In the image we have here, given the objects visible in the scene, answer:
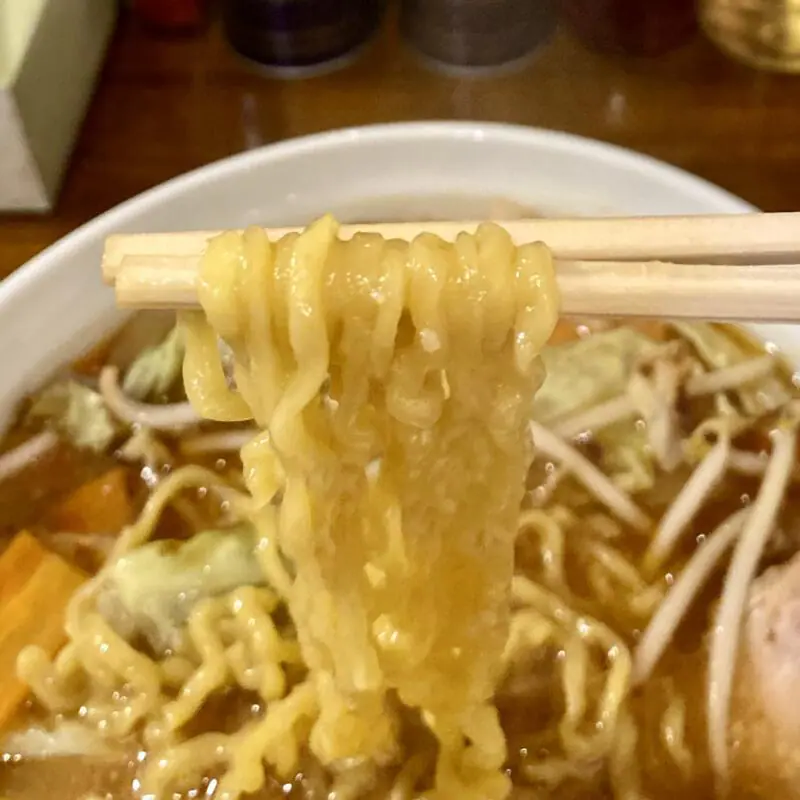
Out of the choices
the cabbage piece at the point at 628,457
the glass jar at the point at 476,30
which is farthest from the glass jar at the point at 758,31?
the cabbage piece at the point at 628,457

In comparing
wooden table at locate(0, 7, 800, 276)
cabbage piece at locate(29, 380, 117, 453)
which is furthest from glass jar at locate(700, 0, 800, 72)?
cabbage piece at locate(29, 380, 117, 453)

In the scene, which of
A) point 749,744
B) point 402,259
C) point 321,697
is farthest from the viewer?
point 749,744

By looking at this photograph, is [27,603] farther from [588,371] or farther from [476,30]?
[476,30]

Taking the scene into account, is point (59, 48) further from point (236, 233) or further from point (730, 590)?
point (730, 590)

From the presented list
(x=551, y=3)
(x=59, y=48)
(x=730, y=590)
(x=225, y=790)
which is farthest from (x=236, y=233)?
(x=551, y=3)

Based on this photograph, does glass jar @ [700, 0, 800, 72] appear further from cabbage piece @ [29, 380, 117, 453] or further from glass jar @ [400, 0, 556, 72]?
cabbage piece @ [29, 380, 117, 453]

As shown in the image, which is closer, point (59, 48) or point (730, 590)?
point (730, 590)
